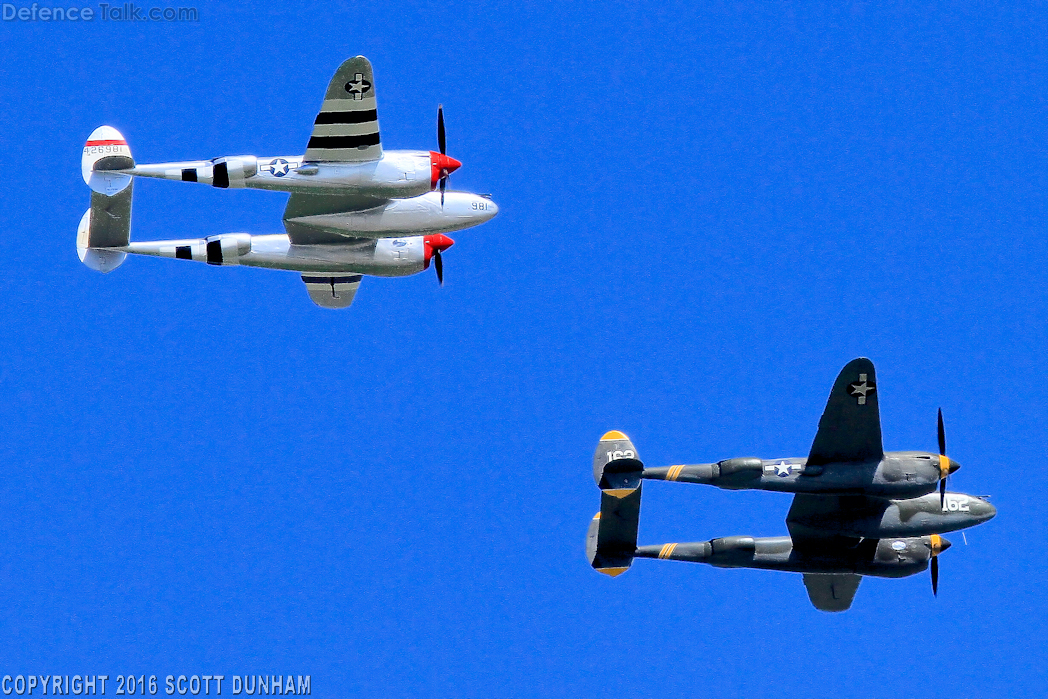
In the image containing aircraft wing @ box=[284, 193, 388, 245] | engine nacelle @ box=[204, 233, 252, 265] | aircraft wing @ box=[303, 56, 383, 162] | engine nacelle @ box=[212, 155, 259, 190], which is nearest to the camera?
aircraft wing @ box=[303, 56, 383, 162]

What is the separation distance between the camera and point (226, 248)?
6219 cm

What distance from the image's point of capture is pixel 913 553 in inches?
2512

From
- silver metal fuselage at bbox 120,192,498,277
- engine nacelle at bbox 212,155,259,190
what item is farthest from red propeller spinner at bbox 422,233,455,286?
engine nacelle at bbox 212,155,259,190

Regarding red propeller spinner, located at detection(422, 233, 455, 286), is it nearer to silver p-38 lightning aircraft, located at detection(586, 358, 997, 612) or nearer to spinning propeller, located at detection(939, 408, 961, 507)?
silver p-38 lightning aircraft, located at detection(586, 358, 997, 612)

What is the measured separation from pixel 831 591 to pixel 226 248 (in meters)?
25.2

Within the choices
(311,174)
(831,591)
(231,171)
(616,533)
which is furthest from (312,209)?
(831,591)

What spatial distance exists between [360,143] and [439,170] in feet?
9.77

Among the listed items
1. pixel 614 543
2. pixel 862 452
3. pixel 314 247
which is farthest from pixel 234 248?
pixel 862 452

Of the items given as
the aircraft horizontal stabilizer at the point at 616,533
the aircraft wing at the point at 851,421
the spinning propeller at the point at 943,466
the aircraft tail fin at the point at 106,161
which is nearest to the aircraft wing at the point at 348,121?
the aircraft tail fin at the point at 106,161

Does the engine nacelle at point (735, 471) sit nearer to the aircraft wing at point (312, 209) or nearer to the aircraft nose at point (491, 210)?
the aircraft nose at point (491, 210)

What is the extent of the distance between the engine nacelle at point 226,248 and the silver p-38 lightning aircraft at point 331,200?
3 centimetres

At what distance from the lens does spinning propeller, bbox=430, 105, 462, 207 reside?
60969mm

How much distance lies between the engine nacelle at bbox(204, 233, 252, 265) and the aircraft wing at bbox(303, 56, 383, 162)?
4573 millimetres

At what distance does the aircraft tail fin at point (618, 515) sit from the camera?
60.7 metres
